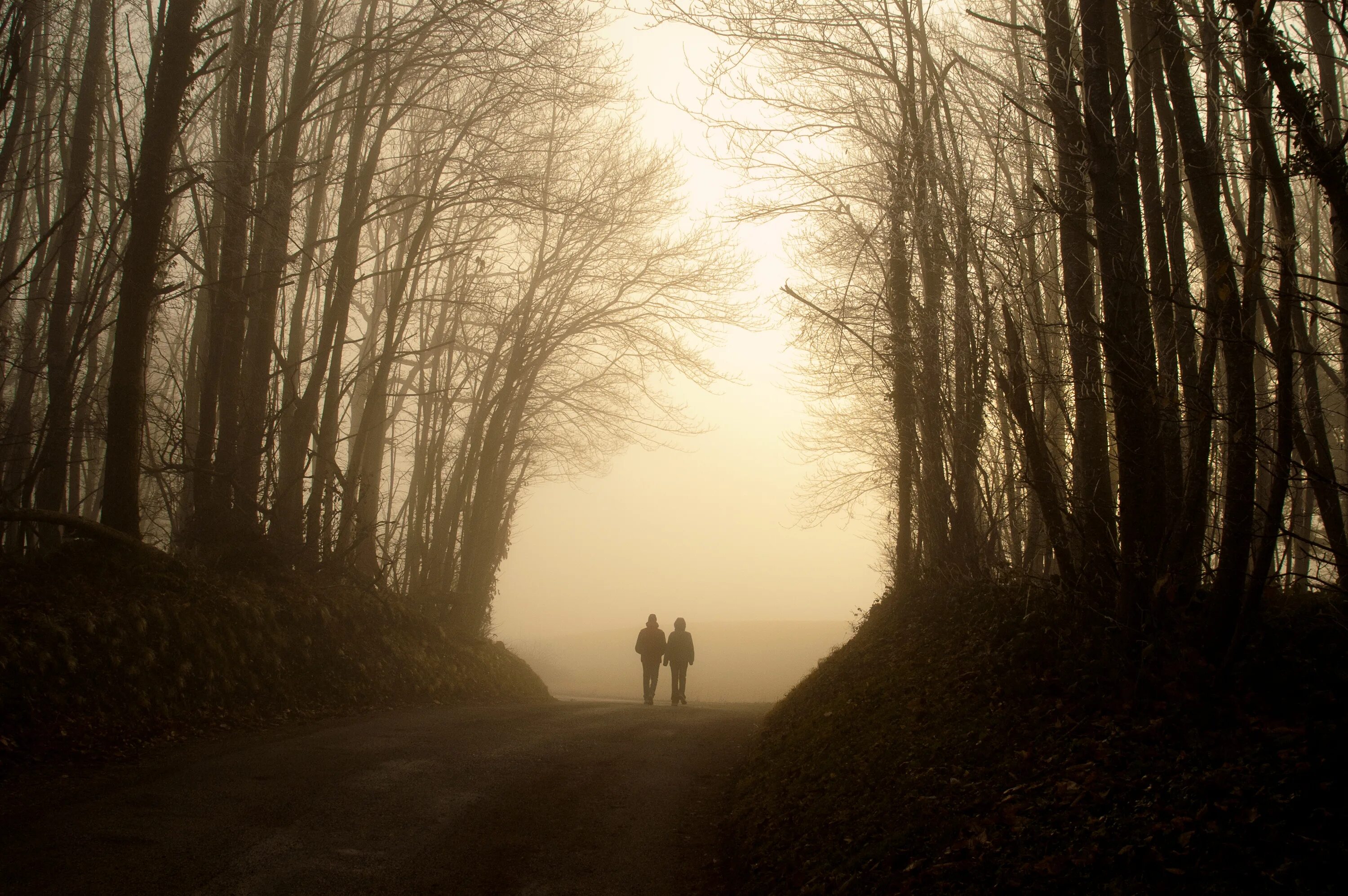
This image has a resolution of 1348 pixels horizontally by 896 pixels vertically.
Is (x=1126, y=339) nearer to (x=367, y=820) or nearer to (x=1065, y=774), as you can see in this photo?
(x=1065, y=774)

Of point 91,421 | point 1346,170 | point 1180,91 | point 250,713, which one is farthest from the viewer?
point 91,421

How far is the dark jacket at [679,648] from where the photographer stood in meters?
18.7

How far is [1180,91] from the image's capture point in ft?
20.0

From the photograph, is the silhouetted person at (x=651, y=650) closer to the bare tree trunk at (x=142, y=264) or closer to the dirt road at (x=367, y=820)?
the dirt road at (x=367, y=820)

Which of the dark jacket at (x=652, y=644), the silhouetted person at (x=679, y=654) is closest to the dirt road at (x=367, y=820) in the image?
the silhouetted person at (x=679, y=654)

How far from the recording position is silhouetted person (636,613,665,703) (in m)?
19.0

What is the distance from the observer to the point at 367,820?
577 cm

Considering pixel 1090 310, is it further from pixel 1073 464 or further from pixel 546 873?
pixel 546 873

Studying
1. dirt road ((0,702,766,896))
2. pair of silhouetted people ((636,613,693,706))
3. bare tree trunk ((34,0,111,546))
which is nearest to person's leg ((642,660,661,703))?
pair of silhouetted people ((636,613,693,706))

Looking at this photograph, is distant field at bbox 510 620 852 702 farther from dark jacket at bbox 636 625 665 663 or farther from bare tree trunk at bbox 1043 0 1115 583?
bare tree trunk at bbox 1043 0 1115 583

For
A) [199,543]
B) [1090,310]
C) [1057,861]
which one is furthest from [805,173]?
[1057,861]

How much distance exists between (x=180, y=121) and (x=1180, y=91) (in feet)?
33.9

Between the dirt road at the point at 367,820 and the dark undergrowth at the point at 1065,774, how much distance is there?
831 mm

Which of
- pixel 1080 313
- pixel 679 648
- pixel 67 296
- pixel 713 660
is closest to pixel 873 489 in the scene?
pixel 679 648
